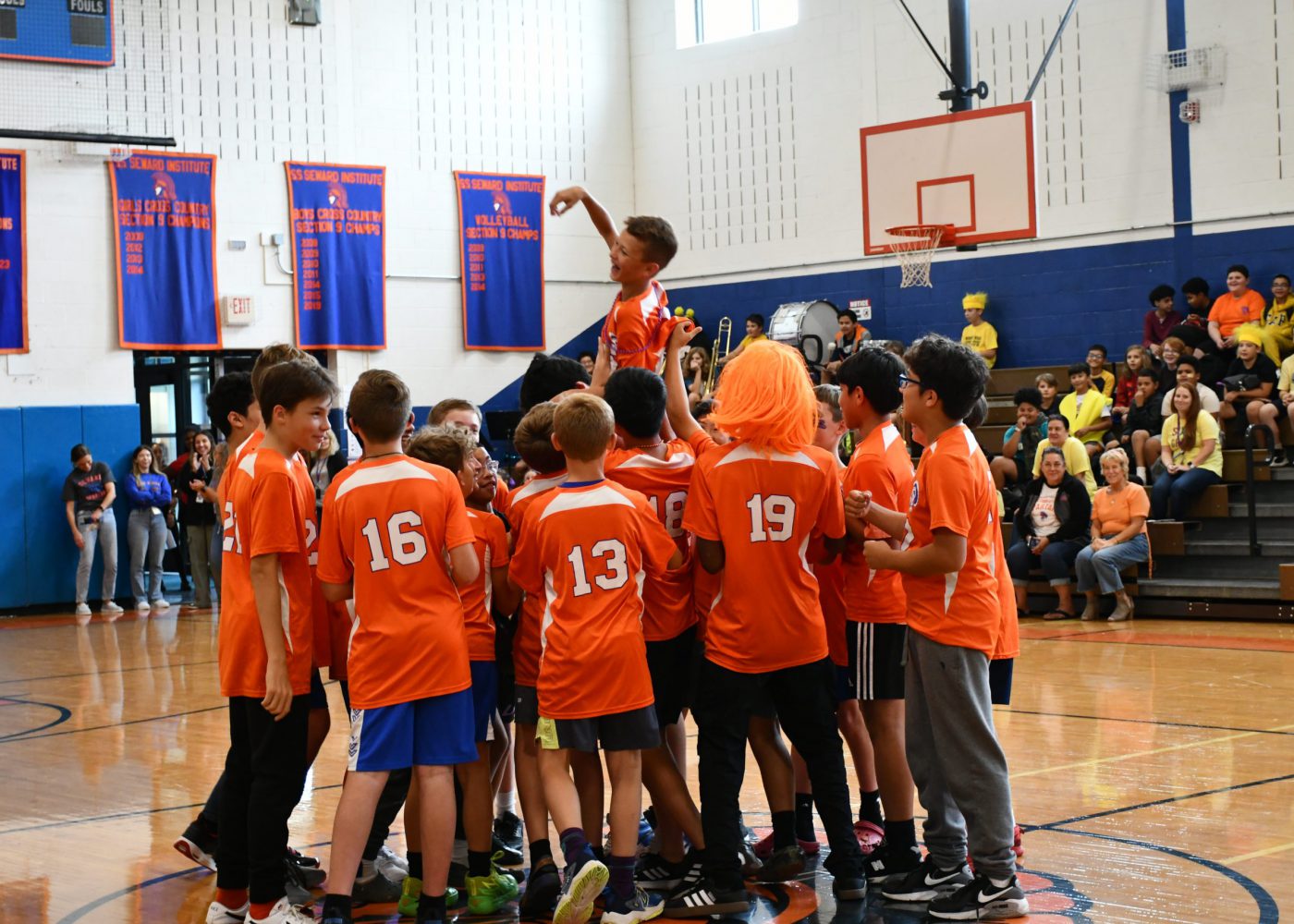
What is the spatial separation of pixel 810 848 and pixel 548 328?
13.8 m

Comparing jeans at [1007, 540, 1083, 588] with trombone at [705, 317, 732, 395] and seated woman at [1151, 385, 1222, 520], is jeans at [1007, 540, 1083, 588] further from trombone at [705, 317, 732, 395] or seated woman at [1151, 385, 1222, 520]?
trombone at [705, 317, 732, 395]

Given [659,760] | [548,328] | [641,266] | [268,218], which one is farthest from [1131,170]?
[659,760]

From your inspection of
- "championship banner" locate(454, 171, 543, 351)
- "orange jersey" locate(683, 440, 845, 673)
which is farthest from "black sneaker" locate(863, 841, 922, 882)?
"championship banner" locate(454, 171, 543, 351)

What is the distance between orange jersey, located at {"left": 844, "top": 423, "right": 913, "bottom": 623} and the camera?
443cm

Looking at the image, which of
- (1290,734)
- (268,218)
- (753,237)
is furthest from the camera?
(753,237)

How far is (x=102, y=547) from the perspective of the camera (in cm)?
1397

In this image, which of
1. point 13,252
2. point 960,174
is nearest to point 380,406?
point 960,174

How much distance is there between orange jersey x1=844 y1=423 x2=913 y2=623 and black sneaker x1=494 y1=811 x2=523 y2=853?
4.74ft

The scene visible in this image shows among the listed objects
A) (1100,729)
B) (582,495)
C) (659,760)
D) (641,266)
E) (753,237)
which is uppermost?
(753,237)

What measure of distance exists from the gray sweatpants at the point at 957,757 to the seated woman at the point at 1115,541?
7.50 meters

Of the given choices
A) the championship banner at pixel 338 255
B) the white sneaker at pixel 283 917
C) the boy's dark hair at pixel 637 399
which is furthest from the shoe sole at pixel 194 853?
the championship banner at pixel 338 255

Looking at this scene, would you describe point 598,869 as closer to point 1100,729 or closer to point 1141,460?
point 1100,729

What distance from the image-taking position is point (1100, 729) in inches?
265

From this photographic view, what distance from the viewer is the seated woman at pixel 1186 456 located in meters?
11.8
